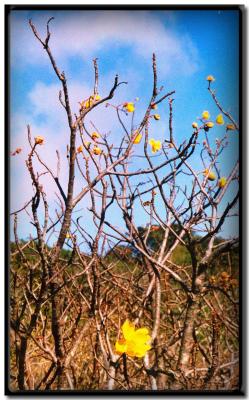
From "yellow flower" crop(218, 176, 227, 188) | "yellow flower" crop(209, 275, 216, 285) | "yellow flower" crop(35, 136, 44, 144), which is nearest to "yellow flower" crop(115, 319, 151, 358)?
"yellow flower" crop(209, 275, 216, 285)

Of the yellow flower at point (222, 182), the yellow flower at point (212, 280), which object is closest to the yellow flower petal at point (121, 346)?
the yellow flower at point (212, 280)

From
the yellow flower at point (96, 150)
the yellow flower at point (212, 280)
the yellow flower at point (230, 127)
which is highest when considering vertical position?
the yellow flower at point (230, 127)

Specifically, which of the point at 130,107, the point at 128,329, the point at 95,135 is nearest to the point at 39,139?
the point at 95,135

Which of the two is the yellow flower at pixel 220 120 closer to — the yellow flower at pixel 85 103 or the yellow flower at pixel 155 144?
the yellow flower at pixel 155 144

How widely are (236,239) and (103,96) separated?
1.97 ft

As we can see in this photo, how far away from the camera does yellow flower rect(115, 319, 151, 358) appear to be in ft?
4.69

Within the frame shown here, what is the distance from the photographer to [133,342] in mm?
1446

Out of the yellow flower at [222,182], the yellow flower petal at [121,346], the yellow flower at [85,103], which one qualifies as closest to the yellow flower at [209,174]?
the yellow flower at [222,182]

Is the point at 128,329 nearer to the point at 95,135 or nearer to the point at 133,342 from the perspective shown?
the point at 133,342

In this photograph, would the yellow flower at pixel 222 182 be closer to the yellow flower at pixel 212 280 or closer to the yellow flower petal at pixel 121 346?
the yellow flower at pixel 212 280

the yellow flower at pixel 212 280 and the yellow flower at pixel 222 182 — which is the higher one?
the yellow flower at pixel 222 182

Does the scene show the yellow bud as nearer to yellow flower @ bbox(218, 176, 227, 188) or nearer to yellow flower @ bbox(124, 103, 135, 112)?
yellow flower @ bbox(124, 103, 135, 112)

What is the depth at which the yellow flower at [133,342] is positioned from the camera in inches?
56.3
